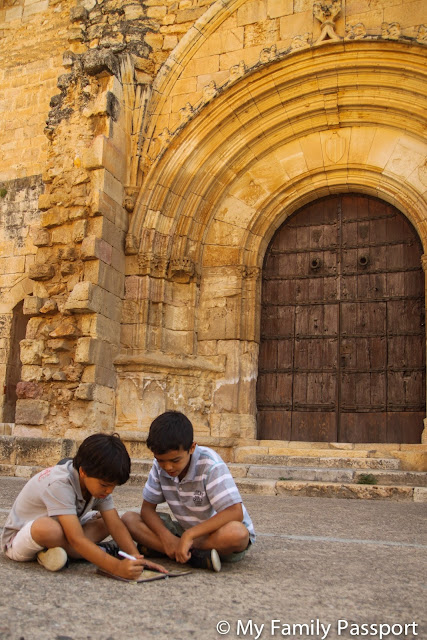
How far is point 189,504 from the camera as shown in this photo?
293 cm

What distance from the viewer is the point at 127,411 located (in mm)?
8031

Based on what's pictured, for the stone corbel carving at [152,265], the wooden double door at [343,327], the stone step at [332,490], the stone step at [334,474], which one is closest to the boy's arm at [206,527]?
the stone step at [332,490]

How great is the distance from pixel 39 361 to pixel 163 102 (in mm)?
3632

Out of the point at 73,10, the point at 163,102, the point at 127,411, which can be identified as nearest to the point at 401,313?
the point at 127,411

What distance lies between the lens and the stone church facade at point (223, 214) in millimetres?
7918

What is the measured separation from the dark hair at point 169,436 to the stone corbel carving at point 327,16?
6519mm

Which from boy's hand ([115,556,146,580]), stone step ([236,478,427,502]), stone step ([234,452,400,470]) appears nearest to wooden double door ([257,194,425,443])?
stone step ([234,452,400,470])

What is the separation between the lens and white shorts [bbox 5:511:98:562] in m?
2.69

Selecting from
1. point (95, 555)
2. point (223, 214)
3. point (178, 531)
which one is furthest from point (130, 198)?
point (95, 555)

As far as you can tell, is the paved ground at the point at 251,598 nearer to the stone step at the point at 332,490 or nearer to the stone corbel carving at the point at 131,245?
the stone step at the point at 332,490

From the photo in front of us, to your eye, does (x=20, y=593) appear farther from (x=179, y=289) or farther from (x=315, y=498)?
(x=179, y=289)

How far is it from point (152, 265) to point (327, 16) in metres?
3.59

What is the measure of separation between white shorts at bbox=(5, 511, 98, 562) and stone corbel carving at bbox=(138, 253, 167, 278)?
575 cm

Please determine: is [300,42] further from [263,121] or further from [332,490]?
[332,490]
